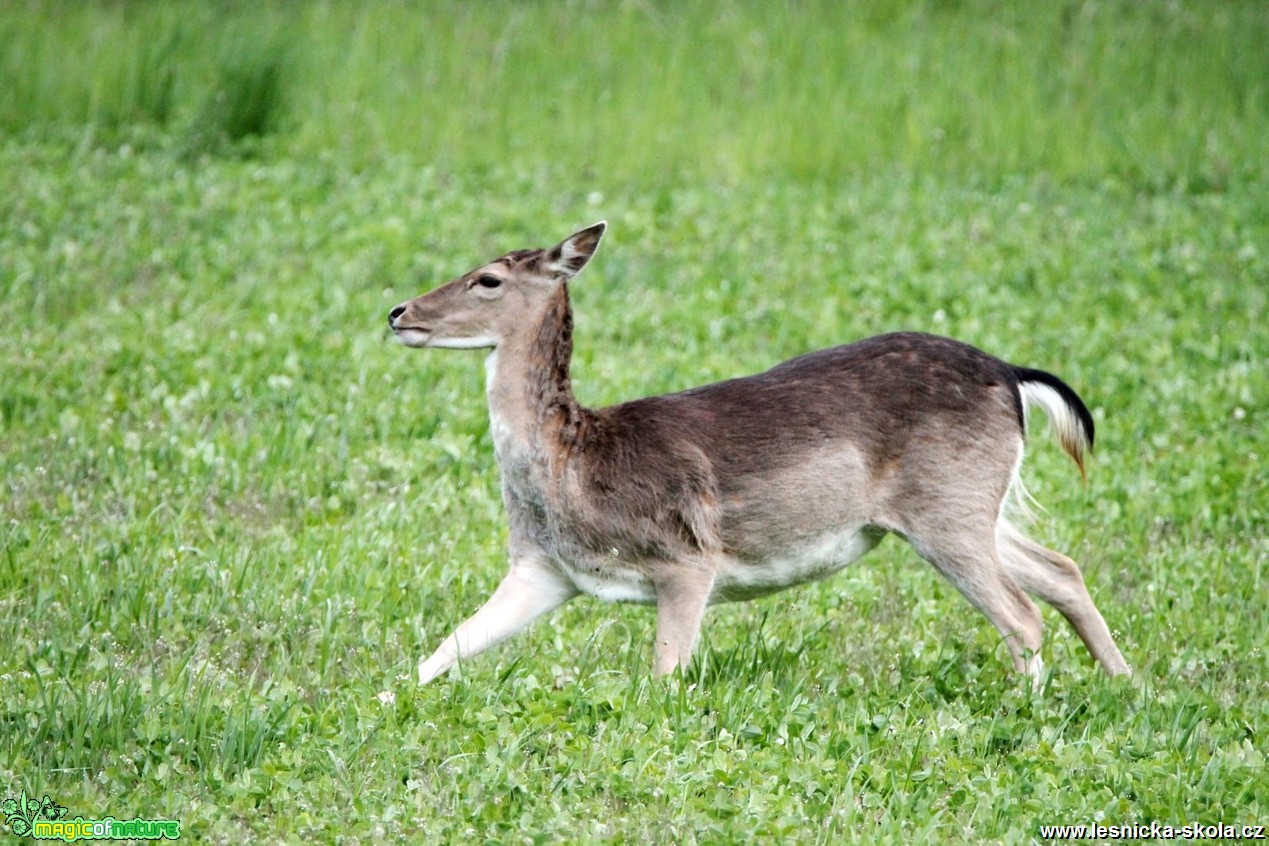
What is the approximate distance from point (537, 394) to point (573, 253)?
Answer: 0.55m

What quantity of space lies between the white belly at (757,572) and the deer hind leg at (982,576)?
0.79 feet

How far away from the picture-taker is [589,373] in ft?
29.5

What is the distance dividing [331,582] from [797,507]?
1.81m

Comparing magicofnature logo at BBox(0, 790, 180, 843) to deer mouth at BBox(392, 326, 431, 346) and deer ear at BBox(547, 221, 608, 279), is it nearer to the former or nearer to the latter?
deer mouth at BBox(392, 326, 431, 346)

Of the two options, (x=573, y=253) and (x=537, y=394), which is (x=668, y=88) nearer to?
(x=573, y=253)

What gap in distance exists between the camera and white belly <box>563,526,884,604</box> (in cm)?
568

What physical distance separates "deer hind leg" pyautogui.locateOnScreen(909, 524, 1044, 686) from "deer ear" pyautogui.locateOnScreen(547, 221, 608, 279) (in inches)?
61.9

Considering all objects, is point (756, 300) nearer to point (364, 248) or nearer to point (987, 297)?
point (987, 297)

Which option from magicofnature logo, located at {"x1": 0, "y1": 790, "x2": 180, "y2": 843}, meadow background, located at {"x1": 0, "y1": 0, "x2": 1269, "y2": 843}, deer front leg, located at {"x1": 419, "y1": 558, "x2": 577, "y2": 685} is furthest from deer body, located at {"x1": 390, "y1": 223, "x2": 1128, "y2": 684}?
magicofnature logo, located at {"x1": 0, "y1": 790, "x2": 180, "y2": 843}

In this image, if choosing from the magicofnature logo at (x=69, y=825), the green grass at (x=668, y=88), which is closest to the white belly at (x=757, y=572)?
the magicofnature logo at (x=69, y=825)

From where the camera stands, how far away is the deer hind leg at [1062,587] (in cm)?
612

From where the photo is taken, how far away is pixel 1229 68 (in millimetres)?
14719

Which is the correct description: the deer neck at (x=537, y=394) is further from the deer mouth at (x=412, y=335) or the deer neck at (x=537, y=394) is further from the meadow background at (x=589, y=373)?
the meadow background at (x=589, y=373)

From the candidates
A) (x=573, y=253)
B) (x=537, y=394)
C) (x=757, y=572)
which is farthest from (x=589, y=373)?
(x=757, y=572)
